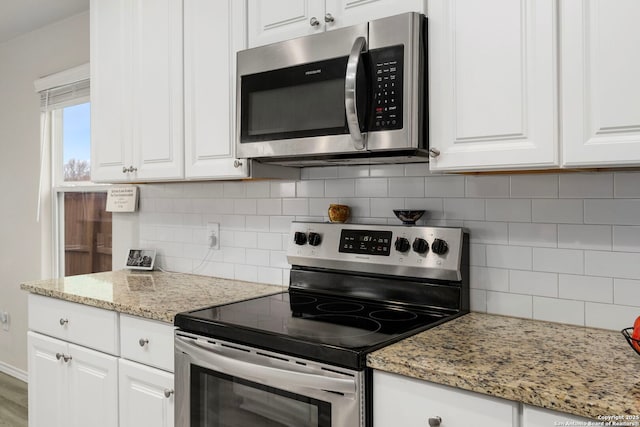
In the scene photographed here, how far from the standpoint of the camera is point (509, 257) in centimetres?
165

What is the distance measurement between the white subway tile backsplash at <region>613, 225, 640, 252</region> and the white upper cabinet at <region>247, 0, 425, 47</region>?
88cm

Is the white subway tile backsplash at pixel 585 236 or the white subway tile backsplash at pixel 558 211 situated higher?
the white subway tile backsplash at pixel 558 211

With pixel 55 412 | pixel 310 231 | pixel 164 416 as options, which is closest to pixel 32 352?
pixel 55 412

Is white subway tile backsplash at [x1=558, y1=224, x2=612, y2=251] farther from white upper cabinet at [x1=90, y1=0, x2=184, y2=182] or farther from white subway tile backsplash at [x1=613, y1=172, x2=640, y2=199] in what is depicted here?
white upper cabinet at [x1=90, y1=0, x2=184, y2=182]

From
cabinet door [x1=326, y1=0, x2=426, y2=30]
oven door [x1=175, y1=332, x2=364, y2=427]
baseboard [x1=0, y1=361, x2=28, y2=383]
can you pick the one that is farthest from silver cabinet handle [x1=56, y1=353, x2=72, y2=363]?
baseboard [x1=0, y1=361, x2=28, y2=383]

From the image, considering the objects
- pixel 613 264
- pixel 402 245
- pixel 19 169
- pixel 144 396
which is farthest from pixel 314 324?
pixel 19 169

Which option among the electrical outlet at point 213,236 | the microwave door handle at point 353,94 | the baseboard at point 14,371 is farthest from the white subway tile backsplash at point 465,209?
the baseboard at point 14,371

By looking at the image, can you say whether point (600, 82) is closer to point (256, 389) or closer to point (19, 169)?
point (256, 389)

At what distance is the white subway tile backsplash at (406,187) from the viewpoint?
1.84 metres

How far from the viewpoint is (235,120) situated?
198 centimetres

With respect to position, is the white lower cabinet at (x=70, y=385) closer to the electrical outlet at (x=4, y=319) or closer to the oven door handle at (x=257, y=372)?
the oven door handle at (x=257, y=372)

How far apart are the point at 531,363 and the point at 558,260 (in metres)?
0.51

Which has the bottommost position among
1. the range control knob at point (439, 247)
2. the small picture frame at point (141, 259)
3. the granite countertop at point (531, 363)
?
the granite countertop at point (531, 363)

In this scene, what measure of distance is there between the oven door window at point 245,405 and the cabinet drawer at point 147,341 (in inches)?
7.5
